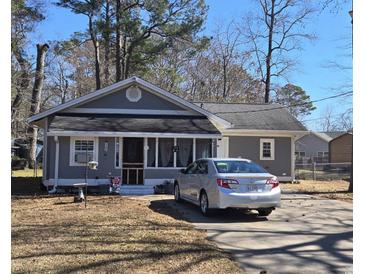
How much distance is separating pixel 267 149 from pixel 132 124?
9511mm

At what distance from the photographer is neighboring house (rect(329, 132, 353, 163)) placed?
45.7 meters

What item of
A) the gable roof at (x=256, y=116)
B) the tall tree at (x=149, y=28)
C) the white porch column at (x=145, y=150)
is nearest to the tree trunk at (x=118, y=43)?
the tall tree at (x=149, y=28)

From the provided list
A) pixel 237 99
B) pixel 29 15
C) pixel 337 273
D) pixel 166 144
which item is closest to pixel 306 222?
pixel 337 273

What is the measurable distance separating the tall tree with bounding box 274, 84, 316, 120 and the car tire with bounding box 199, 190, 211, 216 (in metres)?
37.0

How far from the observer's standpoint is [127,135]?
17.4 meters

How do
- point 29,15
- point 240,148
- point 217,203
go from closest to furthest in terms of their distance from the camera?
point 217,203, point 240,148, point 29,15

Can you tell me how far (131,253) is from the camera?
6.89 m

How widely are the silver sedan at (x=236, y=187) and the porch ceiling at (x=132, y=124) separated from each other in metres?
6.61

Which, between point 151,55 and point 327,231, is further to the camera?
point 151,55

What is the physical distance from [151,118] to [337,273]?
545 inches

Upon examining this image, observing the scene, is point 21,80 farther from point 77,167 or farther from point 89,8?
point 77,167

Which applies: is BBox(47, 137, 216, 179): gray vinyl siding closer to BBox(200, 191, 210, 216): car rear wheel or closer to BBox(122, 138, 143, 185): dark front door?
BBox(122, 138, 143, 185): dark front door

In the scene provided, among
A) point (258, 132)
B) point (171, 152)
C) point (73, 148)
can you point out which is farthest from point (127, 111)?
point (258, 132)

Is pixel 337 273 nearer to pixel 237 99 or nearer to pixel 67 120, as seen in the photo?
pixel 67 120
